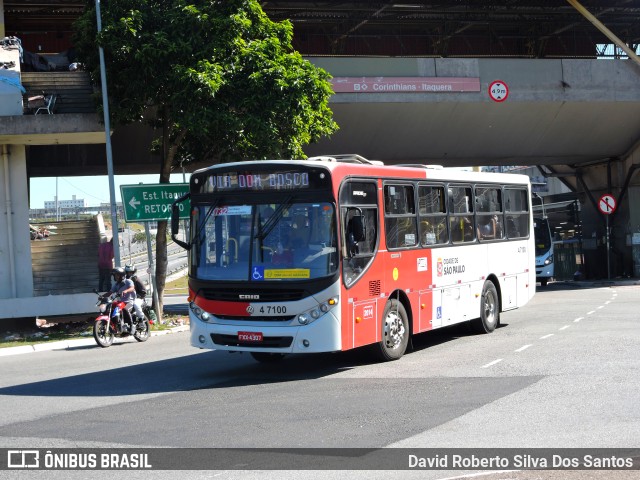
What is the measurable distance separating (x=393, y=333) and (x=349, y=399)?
3.36 m

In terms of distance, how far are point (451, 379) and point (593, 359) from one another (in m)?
2.64

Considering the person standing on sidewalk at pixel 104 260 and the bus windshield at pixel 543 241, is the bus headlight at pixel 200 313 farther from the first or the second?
the bus windshield at pixel 543 241

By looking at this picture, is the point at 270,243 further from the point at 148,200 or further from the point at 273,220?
the point at 148,200

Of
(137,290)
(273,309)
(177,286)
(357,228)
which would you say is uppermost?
(357,228)

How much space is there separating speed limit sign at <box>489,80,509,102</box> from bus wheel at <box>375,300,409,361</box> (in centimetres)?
2043

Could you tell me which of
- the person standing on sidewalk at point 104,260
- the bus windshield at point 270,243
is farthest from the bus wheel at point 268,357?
the person standing on sidewalk at point 104,260

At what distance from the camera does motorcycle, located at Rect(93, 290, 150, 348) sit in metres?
18.9

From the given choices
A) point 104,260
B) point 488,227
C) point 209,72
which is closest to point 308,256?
point 488,227

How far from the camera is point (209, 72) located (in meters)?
21.6

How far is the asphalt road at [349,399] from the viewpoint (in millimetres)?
8266

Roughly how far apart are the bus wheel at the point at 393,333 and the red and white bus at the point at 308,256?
0.05 ft

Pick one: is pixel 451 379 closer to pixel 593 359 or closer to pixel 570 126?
pixel 593 359

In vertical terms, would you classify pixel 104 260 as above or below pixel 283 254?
below

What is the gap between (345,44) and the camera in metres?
37.7
